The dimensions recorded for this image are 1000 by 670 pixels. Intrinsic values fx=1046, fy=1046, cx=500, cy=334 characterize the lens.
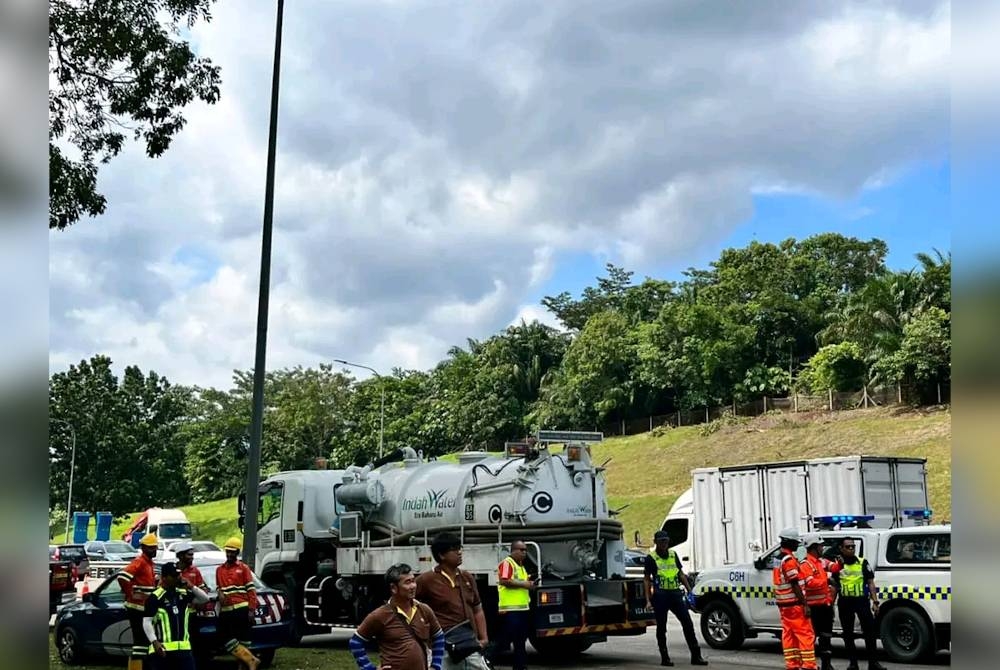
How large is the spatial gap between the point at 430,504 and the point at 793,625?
591cm

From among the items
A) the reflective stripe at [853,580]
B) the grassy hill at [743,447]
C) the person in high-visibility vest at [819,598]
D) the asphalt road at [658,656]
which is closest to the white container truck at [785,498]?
the asphalt road at [658,656]

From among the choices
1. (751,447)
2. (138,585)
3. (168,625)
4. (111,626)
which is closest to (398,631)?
(168,625)

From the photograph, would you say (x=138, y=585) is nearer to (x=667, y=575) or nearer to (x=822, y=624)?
(x=667, y=575)

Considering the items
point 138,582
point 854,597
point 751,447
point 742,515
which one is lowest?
point 854,597

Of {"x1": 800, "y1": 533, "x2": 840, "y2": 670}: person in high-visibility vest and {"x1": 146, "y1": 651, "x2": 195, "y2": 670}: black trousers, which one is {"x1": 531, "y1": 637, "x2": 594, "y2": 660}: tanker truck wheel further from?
{"x1": 146, "y1": 651, "x2": 195, "y2": 670}: black trousers

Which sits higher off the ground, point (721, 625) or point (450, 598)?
point (450, 598)

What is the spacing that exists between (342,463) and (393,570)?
3017 inches

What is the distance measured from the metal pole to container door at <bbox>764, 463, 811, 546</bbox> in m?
9.88

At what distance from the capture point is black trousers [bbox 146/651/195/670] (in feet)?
31.4

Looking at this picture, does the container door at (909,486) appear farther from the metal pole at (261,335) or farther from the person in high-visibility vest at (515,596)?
the metal pole at (261,335)

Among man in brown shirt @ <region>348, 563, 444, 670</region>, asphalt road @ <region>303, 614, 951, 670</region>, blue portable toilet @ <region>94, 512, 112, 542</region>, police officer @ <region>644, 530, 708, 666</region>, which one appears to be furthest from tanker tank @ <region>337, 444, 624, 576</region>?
blue portable toilet @ <region>94, 512, 112, 542</region>

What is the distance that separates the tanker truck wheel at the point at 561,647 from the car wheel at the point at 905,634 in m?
4.05

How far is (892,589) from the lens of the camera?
13867 mm
